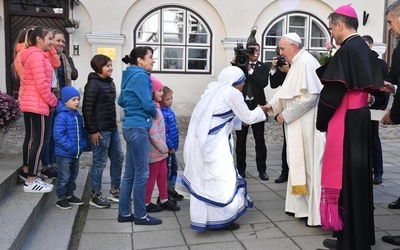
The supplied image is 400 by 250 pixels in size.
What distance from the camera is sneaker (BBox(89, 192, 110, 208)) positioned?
5.27 metres

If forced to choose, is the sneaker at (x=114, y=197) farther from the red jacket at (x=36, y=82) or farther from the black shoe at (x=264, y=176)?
the black shoe at (x=264, y=176)

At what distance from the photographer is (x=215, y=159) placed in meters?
4.47

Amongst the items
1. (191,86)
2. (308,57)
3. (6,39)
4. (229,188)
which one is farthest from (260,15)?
(229,188)

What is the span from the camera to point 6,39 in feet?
38.7

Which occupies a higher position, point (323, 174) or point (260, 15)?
point (260, 15)

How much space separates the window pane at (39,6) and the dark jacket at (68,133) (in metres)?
7.92

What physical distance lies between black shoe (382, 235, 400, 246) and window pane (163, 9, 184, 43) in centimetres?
965

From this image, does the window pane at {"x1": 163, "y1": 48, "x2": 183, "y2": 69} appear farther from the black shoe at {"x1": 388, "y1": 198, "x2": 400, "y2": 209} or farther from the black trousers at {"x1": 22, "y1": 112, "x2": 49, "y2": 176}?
the black shoe at {"x1": 388, "y1": 198, "x2": 400, "y2": 209}

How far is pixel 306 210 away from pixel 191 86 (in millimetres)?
8555

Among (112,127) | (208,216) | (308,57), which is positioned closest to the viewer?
(208,216)

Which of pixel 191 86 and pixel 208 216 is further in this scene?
pixel 191 86

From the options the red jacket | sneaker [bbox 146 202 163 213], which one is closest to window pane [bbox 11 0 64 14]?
the red jacket

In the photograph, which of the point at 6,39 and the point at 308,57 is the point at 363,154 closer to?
the point at 308,57

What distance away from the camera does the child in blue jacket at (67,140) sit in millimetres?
4820
